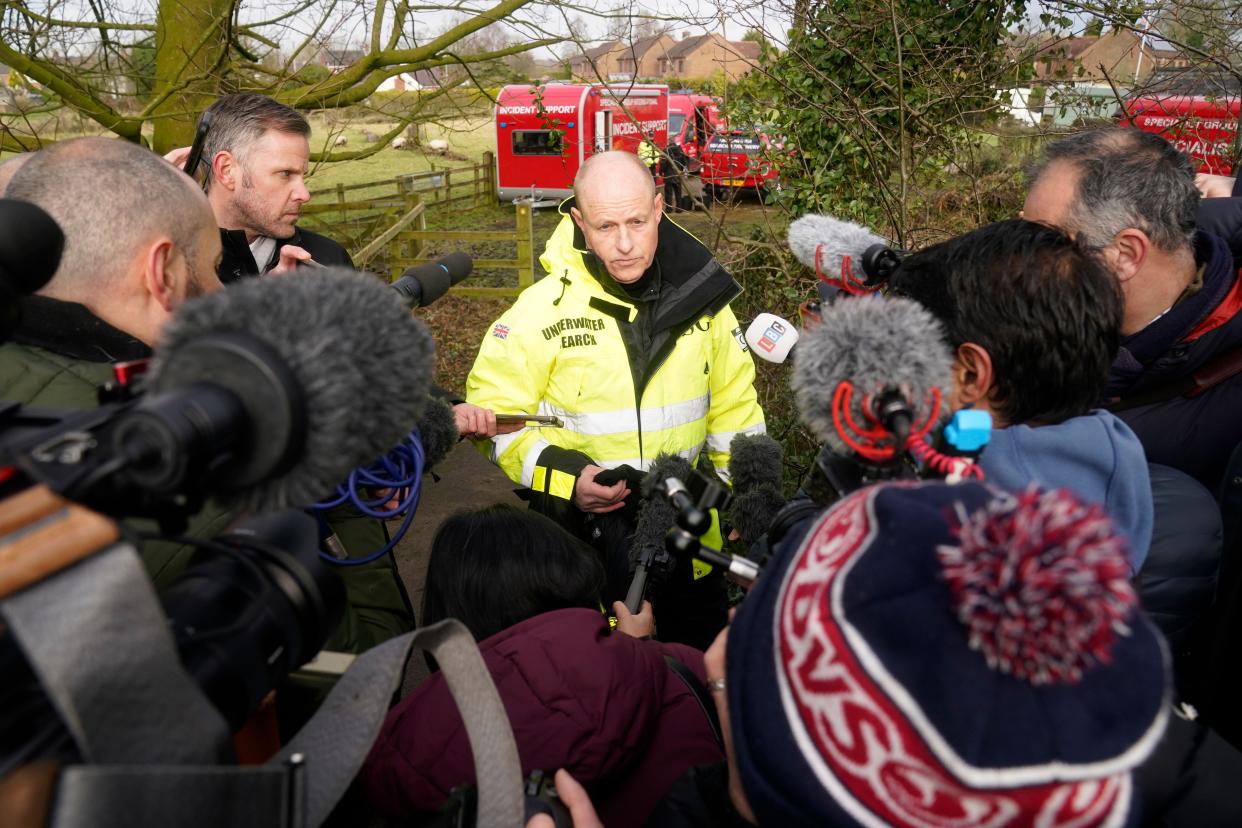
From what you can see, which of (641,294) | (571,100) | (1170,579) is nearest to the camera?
(1170,579)

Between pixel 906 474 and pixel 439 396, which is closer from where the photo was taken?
pixel 906 474

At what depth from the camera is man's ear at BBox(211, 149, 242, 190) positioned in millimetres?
2882

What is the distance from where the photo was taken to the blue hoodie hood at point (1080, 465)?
4.31 feet

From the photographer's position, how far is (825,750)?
2.89ft

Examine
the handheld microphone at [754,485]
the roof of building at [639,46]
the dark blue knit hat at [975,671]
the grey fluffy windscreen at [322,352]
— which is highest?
the roof of building at [639,46]

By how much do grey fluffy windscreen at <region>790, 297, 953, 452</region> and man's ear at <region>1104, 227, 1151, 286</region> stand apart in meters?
1.14

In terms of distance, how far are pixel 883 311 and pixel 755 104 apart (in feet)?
13.6

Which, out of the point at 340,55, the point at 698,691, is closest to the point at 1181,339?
the point at 698,691

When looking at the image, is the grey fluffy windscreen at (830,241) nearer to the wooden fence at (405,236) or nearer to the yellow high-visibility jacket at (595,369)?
the yellow high-visibility jacket at (595,369)

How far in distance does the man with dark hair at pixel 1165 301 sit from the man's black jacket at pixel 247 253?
2.23 meters

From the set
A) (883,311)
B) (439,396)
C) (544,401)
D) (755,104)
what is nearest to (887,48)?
(755,104)

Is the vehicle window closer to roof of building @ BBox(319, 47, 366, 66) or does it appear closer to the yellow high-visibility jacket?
roof of building @ BBox(319, 47, 366, 66)

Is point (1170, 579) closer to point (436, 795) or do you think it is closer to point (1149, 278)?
point (1149, 278)

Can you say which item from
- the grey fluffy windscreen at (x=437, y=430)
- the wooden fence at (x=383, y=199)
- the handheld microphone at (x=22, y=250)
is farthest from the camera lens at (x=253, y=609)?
the wooden fence at (x=383, y=199)
